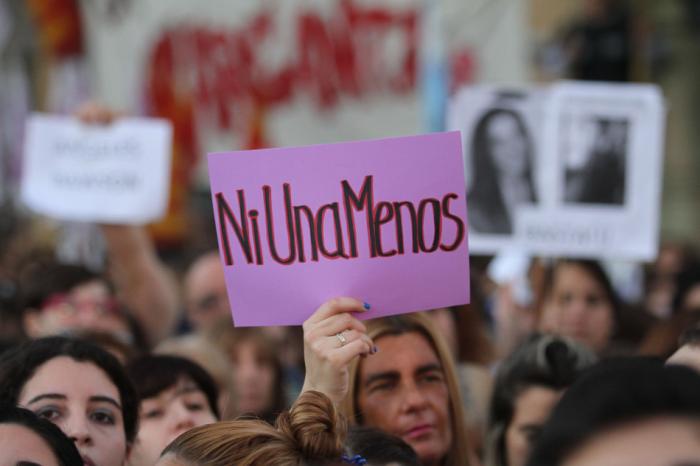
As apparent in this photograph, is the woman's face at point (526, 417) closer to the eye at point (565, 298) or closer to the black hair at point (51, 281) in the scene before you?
the eye at point (565, 298)

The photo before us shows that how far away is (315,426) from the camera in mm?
2744

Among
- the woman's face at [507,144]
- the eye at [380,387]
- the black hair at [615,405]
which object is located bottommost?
the eye at [380,387]

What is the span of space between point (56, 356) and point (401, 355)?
106cm

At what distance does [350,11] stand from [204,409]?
7.20 meters

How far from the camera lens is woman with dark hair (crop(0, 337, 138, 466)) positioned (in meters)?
3.37

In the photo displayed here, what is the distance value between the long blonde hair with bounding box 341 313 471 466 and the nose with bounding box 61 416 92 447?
0.88 meters

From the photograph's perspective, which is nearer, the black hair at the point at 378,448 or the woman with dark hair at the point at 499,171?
the black hair at the point at 378,448

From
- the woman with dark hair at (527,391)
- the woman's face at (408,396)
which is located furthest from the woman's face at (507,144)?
the woman's face at (408,396)

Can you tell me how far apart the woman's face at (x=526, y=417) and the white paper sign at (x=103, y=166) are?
8.44 feet

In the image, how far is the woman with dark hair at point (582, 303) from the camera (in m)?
6.12

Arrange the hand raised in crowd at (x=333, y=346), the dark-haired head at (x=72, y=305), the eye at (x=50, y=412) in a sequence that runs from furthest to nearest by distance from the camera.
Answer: the dark-haired head at (x=72, y=305), the eye at (x=50, y=412), the hand raised in crowd at (x=333, y=346)

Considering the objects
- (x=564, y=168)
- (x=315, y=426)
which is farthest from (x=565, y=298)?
(x=315, y=426)

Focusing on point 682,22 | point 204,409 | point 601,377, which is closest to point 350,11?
point 682,22

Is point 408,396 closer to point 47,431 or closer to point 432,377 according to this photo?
point 432,377
